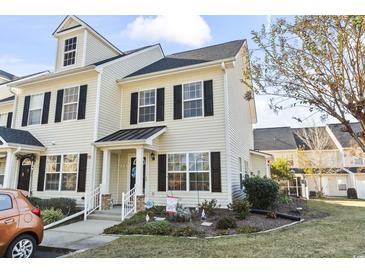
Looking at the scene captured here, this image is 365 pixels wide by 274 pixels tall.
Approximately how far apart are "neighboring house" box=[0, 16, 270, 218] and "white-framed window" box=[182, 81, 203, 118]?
5 cm

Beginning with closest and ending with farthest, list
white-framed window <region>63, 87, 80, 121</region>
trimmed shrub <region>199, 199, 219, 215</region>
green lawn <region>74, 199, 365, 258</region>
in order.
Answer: green lawn <region>74, 199, 365, 258</region> → trimmed shrub <region>199, 199, 219, 215</region> → white-framed window <region>63, 87, 80, 121</region>

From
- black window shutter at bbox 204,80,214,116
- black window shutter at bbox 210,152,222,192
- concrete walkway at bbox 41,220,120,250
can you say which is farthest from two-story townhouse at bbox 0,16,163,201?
black window shutter at bbox 210,152,222,192

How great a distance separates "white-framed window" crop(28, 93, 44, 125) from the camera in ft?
43.7

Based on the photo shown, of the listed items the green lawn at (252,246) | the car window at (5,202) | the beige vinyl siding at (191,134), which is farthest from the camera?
the beige vinyl siding at (191,134)

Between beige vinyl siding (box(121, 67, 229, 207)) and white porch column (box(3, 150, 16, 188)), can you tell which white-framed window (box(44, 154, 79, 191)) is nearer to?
white porch column (box(3, 150, 16, 188))

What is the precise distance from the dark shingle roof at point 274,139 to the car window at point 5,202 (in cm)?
2801

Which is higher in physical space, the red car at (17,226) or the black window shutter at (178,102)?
the black window shutter at (178,102)

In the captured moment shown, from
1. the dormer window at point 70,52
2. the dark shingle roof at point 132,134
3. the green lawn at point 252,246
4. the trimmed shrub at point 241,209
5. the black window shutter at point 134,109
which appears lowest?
the green lawn at point 252,246

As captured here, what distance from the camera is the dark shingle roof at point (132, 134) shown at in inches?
428

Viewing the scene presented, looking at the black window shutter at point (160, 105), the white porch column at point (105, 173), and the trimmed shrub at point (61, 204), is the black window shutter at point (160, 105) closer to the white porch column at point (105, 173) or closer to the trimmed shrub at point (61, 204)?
the white porch column at point (105, 173)

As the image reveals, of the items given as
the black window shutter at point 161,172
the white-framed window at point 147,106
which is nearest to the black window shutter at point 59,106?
A: the white-framed window at point 147,106
